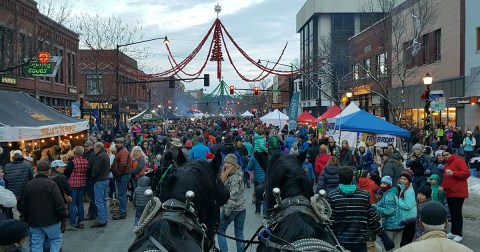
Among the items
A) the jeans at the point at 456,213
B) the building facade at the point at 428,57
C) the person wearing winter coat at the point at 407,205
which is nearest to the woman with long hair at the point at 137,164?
the person wearing winter coat at the point at 407,205

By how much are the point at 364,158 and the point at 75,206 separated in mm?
7447

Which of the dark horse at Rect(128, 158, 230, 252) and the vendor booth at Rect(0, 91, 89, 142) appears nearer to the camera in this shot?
the dark horse at Rect(128, 158, 230, 252)

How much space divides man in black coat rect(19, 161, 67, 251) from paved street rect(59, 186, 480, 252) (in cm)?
139

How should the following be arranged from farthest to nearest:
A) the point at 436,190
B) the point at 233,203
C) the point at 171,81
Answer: the point at 171,81 → the point at 436,190 → the point at 233,203

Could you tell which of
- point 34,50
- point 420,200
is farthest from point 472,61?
point 34,50

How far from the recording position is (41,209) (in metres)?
7.24

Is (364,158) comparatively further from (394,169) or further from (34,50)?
(34,50)

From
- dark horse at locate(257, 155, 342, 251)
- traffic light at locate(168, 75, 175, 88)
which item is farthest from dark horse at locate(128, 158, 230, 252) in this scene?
traffic light at locate(168, 75, 175, 88)

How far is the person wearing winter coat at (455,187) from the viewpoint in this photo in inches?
347

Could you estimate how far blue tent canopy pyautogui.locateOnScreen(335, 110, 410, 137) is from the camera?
13195 mm

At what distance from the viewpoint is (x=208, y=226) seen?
4.93 metres

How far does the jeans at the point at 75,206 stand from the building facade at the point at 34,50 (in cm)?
611

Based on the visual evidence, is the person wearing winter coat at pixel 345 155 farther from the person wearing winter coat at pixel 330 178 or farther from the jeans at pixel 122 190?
the jeans at pixel 122 190

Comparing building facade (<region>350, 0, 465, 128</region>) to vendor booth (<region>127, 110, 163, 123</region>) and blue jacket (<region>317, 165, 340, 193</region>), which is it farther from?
blue jacket (<region>317, 165, 340, 193</region>)
